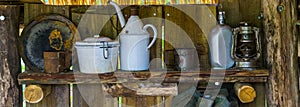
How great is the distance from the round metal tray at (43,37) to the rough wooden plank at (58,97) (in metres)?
0.17

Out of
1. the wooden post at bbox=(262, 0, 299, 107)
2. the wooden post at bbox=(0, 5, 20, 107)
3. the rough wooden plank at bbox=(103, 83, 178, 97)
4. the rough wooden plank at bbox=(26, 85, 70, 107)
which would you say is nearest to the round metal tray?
the wooden post at bbox=(0, 5, 20, 107)

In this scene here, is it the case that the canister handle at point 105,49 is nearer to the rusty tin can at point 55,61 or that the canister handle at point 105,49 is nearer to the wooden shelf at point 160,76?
the wooden shelf at point 160,76

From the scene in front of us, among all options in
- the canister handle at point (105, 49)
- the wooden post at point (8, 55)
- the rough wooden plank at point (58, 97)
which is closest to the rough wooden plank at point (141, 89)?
the canister handle at point (105, 49)

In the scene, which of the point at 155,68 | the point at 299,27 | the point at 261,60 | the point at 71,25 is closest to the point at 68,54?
the point at 71,25

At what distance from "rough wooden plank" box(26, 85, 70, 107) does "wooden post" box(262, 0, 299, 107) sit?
0.95m

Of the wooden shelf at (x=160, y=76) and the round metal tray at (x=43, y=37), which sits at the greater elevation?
the round metal tray at (x=43, y=37)

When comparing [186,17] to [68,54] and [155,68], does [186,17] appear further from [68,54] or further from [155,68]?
[68,54]

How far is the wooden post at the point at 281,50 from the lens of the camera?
1736 millimetres

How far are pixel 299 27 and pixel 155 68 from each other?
2.19 feet

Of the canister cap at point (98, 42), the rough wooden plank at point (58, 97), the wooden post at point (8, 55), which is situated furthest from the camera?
the rough wooden plank at point (58, 97)

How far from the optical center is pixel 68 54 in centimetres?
177

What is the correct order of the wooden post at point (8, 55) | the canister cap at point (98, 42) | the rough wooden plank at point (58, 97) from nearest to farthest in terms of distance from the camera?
the canister cap at point (98, 42) < the wooden post at point (8, 55) < the rough wooden plank at point (58, 97)

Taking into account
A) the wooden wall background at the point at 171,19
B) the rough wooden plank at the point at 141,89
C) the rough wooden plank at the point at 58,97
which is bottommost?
the rough wooden plank at the point at 58,97

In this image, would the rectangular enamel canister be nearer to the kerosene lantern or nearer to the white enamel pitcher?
the white enamel pitcher
